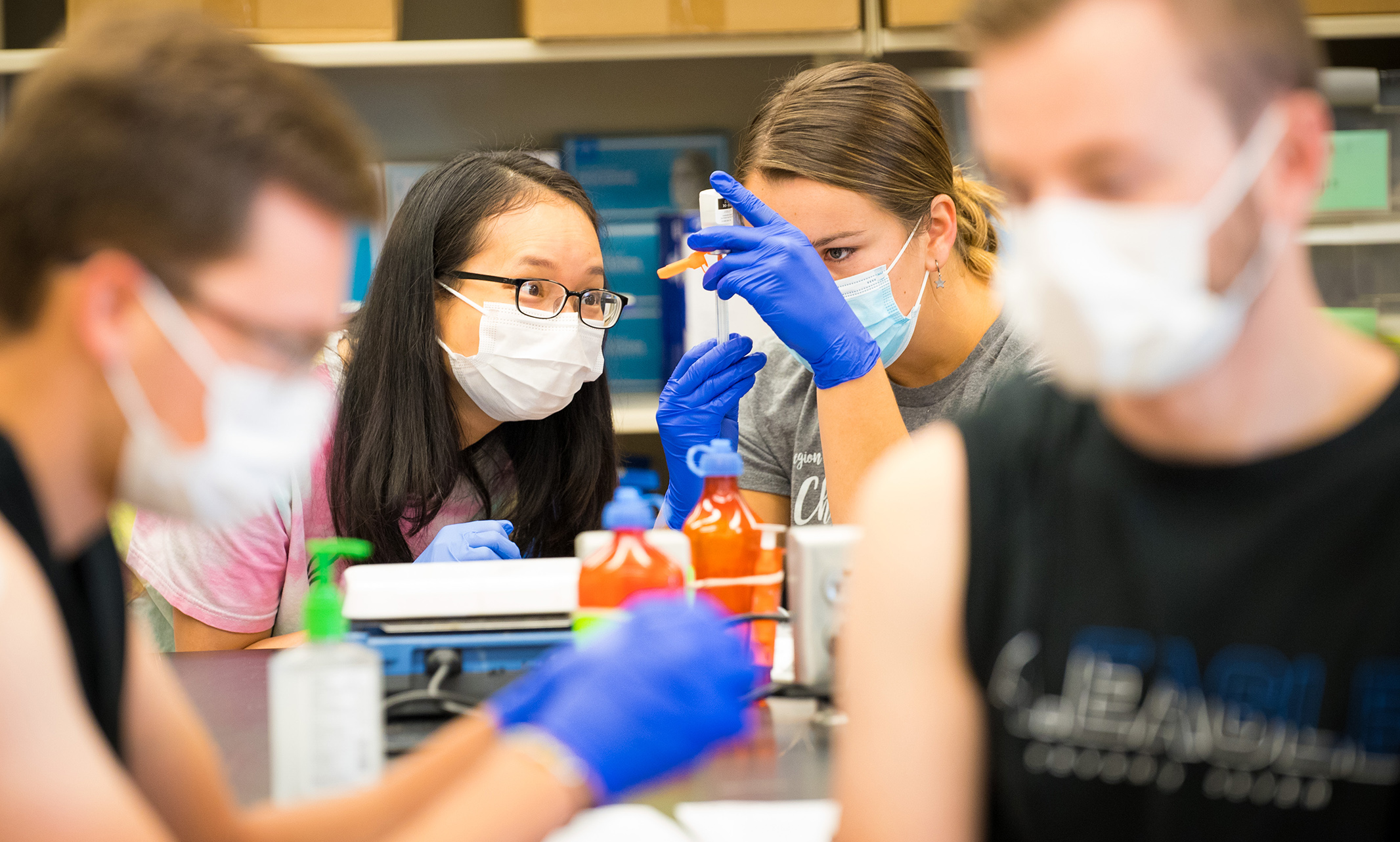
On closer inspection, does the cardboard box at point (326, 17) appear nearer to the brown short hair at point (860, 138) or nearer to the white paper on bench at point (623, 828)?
the brown short hair at point (860, 138)

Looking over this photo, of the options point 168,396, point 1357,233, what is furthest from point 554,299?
point 1357,233

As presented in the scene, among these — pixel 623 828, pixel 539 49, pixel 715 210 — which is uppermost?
pixel 539 49

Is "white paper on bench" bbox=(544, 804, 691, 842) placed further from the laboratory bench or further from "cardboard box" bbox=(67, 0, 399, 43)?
"cardboard box" bbox=(67, 0, 399, 43)

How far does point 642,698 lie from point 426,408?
125 cm

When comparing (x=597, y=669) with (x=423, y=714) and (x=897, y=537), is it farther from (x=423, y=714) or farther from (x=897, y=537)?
(x=423, y=714)

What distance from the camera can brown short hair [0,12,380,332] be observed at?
66 cm

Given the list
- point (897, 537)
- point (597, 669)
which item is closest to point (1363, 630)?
point (897, 537)

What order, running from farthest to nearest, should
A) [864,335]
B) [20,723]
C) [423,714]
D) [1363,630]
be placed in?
[864,335], [423,714], [1363,630], [20,723]

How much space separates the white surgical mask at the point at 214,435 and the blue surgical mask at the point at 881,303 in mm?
1182

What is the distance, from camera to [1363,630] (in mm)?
712

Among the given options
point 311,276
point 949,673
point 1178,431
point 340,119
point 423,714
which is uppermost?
point 340,119

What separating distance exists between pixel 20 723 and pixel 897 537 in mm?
552

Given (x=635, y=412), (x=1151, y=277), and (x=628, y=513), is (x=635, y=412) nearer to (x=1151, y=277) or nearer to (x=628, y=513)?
(x=628, y=513)

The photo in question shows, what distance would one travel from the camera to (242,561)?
1.74 m
